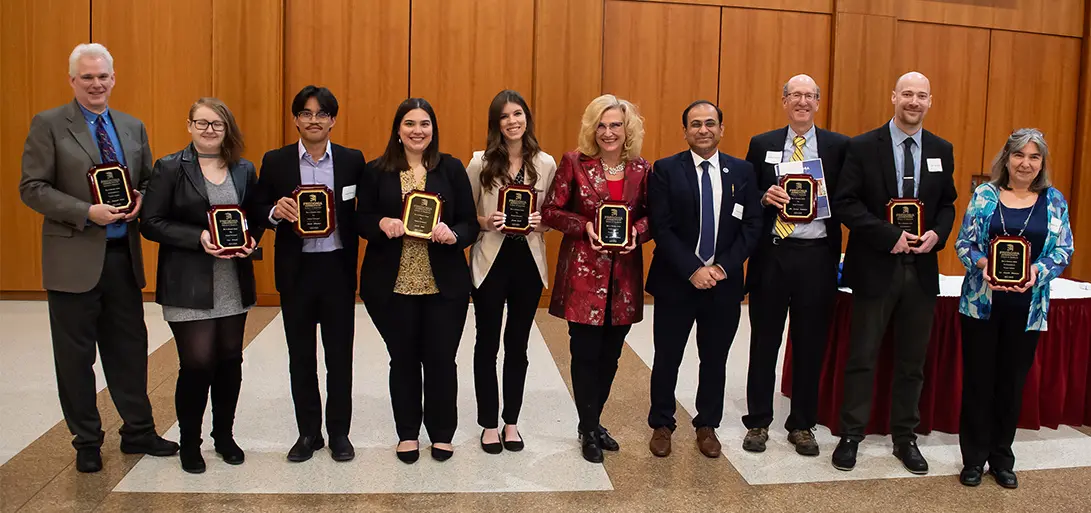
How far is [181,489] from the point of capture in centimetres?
292

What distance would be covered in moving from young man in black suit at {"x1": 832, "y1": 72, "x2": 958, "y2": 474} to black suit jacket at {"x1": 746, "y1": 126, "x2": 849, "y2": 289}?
0.11 meters

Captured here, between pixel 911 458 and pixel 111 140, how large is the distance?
3.57 metres

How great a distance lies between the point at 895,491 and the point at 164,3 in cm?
640

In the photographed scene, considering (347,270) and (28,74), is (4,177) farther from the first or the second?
(347,270)

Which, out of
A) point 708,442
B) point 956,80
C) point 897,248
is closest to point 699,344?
point 708,442

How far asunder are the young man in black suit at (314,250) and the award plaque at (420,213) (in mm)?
287

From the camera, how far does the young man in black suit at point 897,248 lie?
3.18 m

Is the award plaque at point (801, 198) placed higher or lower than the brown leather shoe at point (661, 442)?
higher

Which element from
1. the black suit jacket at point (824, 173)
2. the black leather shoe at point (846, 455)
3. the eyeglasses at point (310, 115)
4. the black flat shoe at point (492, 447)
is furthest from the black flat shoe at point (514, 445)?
the eyeglasses at point (310, 115)

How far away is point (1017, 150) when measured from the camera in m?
3.02

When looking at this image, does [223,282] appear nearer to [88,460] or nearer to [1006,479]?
[88,460]

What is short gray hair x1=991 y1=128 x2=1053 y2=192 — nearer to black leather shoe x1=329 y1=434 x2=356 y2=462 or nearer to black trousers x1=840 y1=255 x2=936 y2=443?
black trousers x1=840 y1=255 x2=936 y2=443

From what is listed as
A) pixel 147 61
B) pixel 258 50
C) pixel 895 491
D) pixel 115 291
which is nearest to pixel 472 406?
pixel 115 291

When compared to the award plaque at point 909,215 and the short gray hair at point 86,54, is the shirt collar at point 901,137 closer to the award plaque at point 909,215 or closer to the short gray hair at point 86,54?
the award plaque at point 909,215
